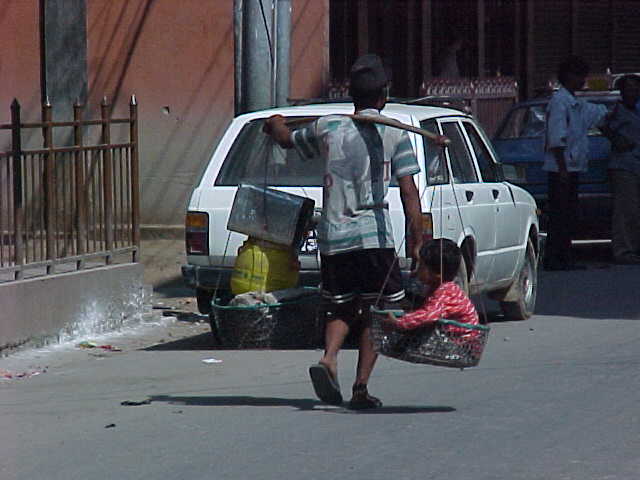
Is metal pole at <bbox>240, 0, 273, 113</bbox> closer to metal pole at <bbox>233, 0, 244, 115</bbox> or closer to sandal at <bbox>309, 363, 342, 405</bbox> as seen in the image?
metal pole at <bbox>233, 0, 244, 115</bbox>

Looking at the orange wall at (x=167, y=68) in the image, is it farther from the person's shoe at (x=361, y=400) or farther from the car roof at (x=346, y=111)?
the person's shoe at (x=361, y=400)

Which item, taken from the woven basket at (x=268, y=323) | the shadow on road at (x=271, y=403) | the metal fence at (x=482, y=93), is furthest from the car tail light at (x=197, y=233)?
the metal fence at (x=482, y=93)

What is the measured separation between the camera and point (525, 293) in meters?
12.0

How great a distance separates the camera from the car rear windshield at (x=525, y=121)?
1666 centimetres

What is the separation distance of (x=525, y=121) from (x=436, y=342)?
9.80m

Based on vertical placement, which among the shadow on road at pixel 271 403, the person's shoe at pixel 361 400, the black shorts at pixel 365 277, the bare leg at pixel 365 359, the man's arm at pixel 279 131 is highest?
the man's arm at pixel 279 131

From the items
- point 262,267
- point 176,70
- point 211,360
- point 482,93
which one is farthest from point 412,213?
point 482,93

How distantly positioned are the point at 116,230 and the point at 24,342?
5.25ft

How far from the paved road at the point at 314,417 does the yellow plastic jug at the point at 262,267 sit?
18.6 inches

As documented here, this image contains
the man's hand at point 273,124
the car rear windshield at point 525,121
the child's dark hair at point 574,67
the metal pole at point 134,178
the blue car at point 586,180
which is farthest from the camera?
the car rear windshield at point 525,121

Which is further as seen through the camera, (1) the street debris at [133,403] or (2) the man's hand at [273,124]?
(1) the street debris at [133,403]

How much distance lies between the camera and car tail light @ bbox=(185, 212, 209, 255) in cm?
1046

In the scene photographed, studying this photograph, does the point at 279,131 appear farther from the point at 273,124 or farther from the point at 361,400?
the point at 361,400

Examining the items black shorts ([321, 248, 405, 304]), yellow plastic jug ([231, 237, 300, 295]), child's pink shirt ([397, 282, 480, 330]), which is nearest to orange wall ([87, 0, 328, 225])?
yellow plastic jug ([231, 237, 300, 295])
